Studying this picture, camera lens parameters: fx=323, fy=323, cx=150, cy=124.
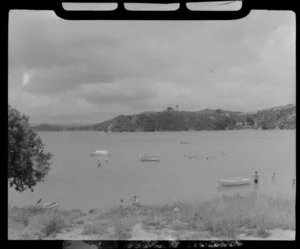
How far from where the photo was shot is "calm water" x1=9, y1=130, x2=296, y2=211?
2424 millimetres

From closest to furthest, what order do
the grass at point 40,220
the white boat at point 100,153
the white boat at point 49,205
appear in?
the grass at point 40,220 → the white boat at point 49,205 → the white boat at point 100,153

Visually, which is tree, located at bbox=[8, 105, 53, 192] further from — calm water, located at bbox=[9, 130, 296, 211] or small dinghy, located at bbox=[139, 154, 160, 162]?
small dinghy, located at bbox=[139, 154, 160, 162]

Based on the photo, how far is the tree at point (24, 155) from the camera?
7.07ft

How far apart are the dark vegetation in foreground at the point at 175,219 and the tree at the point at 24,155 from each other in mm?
197

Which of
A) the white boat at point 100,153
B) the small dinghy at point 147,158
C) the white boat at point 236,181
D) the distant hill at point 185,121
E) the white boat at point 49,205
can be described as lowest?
the white boat at point 49,205

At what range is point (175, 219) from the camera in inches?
89.7

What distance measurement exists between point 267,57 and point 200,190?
113cm

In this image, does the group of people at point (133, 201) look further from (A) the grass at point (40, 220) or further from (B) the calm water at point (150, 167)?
(A) the grass at point (40, 220)

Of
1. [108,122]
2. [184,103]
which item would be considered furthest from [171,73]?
[108,122]

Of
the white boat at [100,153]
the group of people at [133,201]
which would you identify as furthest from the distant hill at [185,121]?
the group of people at [133,201]

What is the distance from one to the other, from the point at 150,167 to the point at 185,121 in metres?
0.47

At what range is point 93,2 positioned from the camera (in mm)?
1264

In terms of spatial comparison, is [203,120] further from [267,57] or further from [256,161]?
[267,57]

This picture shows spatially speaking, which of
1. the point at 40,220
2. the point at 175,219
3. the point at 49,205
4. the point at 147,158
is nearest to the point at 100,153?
the point at 147,158
